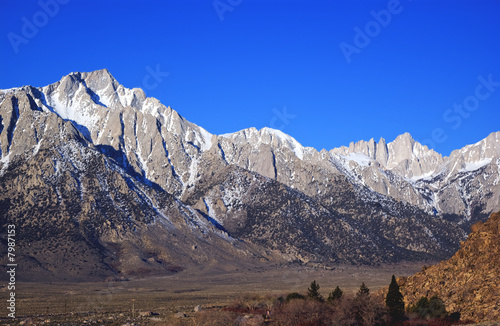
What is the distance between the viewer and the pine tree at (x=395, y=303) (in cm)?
7738

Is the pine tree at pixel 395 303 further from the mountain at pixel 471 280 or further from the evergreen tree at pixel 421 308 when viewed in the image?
the mountain at pixel 471 280

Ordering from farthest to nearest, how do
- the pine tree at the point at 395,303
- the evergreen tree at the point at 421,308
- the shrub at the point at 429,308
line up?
the pine tree at the point at 395,303, the evergreen tree at the point at 421,308, the shrub at the point at 429,308

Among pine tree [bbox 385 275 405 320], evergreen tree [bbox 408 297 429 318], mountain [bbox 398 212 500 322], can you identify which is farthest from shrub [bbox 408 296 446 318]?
pine tree [bbox 385 275 405 320]

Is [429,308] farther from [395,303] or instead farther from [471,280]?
[471,280]

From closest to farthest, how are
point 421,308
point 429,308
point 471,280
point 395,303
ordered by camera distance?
1. point 429,308
2. point 421,308
3. point 471,280
4. point 395,303

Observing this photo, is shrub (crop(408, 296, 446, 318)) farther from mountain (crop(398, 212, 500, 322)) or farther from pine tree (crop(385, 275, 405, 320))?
pine tree (crop(385, 275, 405, 320))

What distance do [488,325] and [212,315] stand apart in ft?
117

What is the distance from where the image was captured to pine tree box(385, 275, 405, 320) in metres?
77.4

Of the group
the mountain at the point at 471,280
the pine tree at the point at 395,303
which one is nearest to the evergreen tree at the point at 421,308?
the pine tree at the point at 395,303

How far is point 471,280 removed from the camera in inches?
3088

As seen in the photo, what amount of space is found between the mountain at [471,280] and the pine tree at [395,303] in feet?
18.0

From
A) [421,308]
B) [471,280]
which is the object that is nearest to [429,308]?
[421,308]

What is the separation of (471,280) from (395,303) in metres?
10.2

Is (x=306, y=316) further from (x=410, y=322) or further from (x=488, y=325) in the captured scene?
(x=488, y=325)
